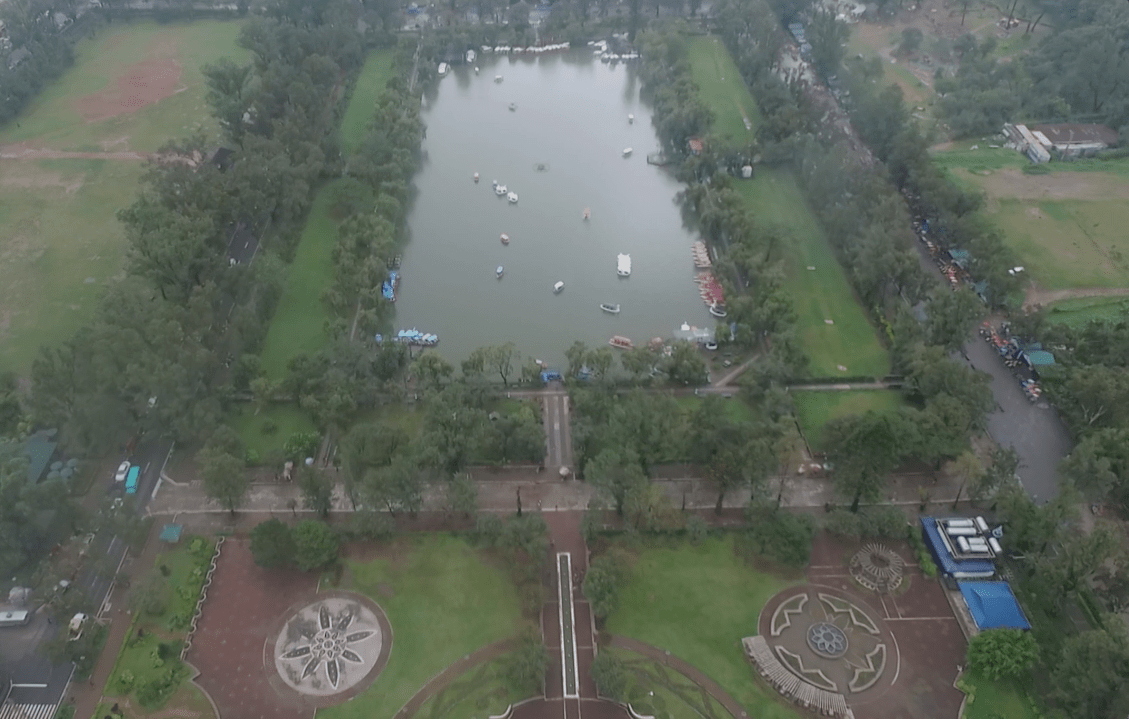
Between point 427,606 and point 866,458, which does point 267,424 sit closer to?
point 427,606

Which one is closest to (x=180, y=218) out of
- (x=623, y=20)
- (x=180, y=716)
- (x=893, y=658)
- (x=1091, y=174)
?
(x=180, y=716)

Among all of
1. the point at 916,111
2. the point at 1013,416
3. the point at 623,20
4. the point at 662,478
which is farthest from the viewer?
→ the point at 623,20

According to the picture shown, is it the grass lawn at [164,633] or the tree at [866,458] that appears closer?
the grass lawn at [164,633]

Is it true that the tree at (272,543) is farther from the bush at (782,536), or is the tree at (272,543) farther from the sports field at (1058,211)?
the sports field at (1058,211)

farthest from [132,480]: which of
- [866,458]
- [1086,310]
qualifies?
[1086,310]

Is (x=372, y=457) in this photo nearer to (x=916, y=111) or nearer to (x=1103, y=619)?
(x=1103, y=619)

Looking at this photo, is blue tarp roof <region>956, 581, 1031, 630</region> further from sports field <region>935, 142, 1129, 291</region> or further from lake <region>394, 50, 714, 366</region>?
sports field <region>935, 142, 1129, 291</region>

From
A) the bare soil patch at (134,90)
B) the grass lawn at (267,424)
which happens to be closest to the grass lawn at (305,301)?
the grass lawn at (267,424)
